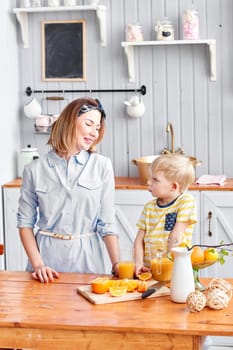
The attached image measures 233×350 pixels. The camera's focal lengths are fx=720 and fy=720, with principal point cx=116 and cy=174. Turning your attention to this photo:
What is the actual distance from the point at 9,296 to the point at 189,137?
95.2 inches

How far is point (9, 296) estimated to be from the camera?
2.53 meters

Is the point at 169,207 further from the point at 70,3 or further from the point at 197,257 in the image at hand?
the point at 70,3

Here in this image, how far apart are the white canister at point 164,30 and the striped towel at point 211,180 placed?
0.89 meters

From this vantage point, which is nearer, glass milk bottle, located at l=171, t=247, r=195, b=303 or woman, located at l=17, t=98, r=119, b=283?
glass milk bottle, located at l=171, t=247, r=195, b=303

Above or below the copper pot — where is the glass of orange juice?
below

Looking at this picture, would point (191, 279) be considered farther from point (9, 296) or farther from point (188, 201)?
point (9, 296)

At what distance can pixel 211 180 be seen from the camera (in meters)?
4.40

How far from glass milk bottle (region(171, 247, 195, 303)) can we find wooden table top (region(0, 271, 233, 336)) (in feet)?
0.12

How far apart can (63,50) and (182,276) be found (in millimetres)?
2699

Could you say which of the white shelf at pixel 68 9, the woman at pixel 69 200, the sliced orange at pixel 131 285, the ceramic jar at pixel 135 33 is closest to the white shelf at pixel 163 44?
the ceramic jar at pixel 135 33

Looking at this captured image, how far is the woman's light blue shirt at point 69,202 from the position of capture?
2977 mm

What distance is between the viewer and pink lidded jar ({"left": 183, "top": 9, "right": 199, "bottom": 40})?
446 centimetres

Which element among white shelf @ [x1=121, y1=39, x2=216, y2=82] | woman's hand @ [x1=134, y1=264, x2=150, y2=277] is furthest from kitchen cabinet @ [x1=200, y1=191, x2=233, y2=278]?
woman's hand @ [x1=134, y1=264, x2=150, y2=277]

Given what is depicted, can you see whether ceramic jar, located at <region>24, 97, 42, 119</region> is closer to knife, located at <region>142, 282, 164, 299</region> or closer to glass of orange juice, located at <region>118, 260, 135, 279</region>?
glass of orange juice, located at <region>118, 260, 135, 279</region>
